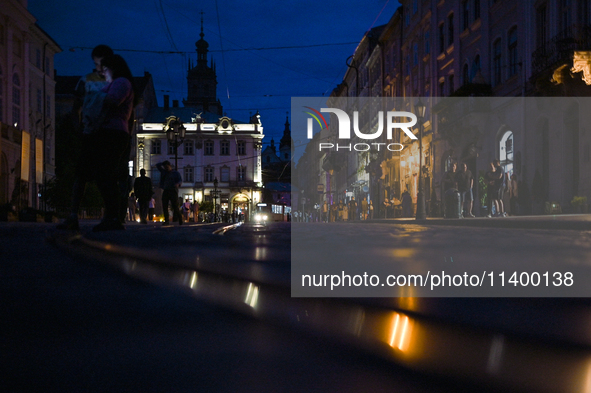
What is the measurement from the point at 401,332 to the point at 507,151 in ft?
71.0

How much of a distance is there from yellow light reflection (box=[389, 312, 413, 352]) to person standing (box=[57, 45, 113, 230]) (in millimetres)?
4968

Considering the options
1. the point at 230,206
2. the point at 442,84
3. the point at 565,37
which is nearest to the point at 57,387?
the point at 565,37

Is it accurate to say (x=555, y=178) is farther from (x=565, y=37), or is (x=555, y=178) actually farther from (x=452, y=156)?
(x=452, y=156)

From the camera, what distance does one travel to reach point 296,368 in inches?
46.4

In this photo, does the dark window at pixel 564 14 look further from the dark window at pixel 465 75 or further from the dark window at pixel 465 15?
the dark window at pixel 465 15

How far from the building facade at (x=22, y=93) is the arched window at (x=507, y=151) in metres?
17.2

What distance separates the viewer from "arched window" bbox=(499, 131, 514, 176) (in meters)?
20.9

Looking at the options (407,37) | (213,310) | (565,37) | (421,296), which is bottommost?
(213,310)

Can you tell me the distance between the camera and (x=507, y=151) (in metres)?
21.4

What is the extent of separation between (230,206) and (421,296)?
7066cm

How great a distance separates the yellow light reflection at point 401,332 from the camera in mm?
1096

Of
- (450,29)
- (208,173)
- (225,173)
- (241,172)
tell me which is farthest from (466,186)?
(208,173)

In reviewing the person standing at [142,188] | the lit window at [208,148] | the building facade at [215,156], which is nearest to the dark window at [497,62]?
the person standing at [142,188]

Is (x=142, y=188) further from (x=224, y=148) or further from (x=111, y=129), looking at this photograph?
(x=224, y=148)
